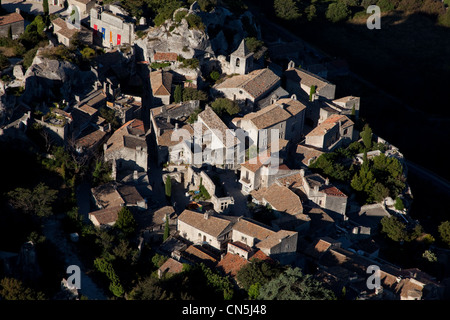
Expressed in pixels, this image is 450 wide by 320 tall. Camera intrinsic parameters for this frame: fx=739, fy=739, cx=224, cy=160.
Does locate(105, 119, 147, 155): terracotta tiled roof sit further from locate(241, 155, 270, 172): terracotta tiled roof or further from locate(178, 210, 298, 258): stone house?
locate(241, 155, 270, 172): terracotta tiled roof

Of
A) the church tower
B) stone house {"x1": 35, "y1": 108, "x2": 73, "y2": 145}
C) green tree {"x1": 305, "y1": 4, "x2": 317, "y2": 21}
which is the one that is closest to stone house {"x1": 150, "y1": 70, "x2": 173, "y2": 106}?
the church tower

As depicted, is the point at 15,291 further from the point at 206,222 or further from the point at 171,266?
the point at 206,222

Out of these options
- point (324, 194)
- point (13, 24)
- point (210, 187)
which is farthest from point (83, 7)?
point (324, 194)

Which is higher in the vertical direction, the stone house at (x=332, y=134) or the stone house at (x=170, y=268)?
the stone house at (x=332, y=134)

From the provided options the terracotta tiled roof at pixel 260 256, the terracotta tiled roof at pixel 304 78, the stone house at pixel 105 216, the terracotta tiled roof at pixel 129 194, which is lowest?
the terracotta tiled roof at pixel 260 256

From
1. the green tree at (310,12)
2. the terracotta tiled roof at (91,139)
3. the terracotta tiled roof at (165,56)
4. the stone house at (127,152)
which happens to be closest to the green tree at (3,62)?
the terracotta tiled roof at (91,139)

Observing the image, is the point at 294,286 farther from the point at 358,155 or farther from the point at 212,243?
the point at 358,155

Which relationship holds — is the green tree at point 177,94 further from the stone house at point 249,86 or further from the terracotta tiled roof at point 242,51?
the terracotta tiled roof at point 242,51
